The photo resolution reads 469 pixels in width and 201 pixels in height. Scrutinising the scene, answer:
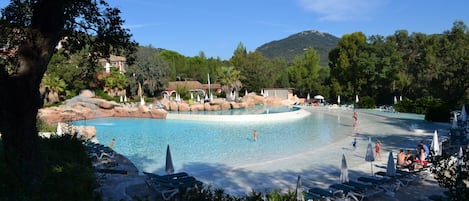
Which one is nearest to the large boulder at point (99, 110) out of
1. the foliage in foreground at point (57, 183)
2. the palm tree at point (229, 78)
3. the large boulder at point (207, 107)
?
the large boulder at point (207, 107)

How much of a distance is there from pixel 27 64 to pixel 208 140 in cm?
1647

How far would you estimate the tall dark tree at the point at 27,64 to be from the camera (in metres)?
5.98

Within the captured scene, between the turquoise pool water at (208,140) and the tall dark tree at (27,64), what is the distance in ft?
26.4

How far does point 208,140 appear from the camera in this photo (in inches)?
871

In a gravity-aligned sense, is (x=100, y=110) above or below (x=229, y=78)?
below

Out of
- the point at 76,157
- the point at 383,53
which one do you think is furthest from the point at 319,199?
the point at 383,53

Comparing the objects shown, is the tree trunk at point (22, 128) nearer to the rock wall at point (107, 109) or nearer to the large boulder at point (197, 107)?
the rock wall at point (107, 109)

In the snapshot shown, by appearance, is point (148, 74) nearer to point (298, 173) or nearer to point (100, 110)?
point (100, 110)

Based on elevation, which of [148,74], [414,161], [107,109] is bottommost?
[414,161]

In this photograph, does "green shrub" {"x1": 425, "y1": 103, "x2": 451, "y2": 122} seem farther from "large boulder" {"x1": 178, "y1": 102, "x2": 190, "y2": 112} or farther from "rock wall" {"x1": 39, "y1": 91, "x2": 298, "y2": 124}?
"large boulder" {"x1": 178, "y1": 102, "x2": 190, "y2": 112}

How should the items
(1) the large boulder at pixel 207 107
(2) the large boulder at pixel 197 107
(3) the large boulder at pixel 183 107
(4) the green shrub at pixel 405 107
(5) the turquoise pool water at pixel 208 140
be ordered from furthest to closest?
1. (1) the large boulder at pixel 207 107
2. (2) the large boulder at pixel 197 107
3. (3) the large boulder at pixel 183 107
4. (4) the green shrub at pixel 405 107
5. (5) the turquoise pool water at pixel 208 140

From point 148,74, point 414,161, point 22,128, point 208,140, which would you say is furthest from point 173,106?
point 22,128

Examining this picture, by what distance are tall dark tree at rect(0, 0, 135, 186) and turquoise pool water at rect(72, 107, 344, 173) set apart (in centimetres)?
803

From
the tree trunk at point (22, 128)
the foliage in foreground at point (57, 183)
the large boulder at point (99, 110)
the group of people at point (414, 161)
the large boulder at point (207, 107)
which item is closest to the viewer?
the foliage in foreground at point (57, 183)
